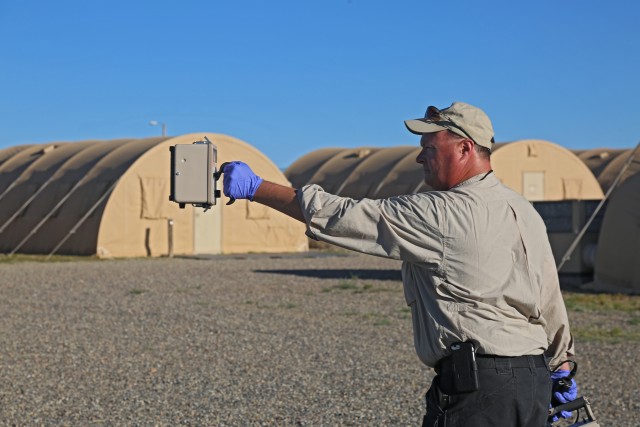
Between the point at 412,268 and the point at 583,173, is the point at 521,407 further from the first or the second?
the point at 583,173

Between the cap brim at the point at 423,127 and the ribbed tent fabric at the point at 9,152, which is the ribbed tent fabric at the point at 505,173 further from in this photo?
the cap brim at the point at 423,127

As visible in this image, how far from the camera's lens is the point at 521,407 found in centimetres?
329

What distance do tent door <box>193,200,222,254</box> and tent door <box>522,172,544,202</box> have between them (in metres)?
10.1

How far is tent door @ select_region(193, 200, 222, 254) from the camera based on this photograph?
85.6 feet

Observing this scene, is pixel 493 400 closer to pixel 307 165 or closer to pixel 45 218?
pixel 45 218

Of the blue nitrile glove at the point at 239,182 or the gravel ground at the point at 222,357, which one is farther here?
the gravel ground at the point at 222,357

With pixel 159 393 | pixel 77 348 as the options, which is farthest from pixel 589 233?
pixel 159 393

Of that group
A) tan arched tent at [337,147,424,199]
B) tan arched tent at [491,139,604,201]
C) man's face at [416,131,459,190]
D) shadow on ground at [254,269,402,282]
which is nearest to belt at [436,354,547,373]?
man's face at [416,131,459,190]

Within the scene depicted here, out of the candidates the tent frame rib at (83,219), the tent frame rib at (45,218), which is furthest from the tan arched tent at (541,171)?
the tent frame rib at (45,218)

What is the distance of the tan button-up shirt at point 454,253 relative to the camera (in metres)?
3.22

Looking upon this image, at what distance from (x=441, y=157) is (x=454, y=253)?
1.19ft

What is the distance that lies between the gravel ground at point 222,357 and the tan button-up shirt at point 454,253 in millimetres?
3533

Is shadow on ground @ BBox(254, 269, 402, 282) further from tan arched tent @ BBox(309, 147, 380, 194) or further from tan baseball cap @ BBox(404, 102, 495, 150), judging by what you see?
tan baseball cap @ BBox(404, 102, 495, 150)

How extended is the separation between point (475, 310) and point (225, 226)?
934 inches
